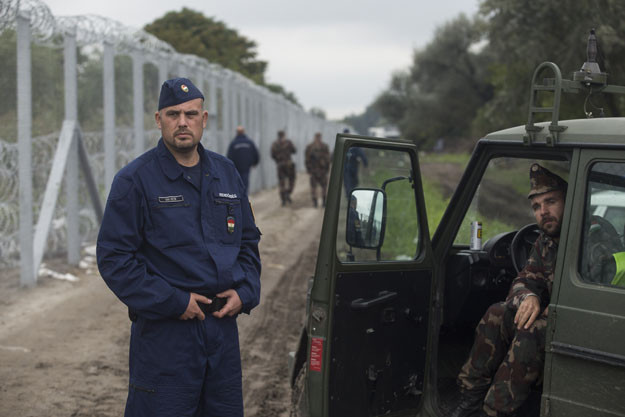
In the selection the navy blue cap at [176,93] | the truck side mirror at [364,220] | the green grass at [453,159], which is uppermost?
the navy blue cap at [176,93]

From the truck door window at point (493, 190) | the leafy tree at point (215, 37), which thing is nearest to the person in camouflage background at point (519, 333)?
the truck door window at point (493, 190)

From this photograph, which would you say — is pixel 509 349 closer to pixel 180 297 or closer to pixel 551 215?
pixel 551 215

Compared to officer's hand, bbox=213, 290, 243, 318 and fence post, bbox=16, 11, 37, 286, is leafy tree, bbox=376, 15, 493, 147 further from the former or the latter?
officer's hand, bbox=213, 290, 243, 318

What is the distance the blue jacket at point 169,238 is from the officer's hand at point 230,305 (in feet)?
0.09

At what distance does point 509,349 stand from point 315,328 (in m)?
0.87

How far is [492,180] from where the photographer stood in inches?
174

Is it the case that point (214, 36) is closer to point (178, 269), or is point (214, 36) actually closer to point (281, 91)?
point (281, 91)

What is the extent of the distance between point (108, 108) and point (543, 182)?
8.75 m

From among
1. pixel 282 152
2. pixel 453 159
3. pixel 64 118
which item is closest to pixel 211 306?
pixel 64 118

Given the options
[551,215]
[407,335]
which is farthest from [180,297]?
[551,215]

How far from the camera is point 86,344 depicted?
712cm

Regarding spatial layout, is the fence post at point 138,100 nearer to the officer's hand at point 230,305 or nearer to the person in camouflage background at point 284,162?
the person in camouflage background at point 284,162

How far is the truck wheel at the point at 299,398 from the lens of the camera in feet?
→ 12.4

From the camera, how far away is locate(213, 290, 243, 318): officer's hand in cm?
343
